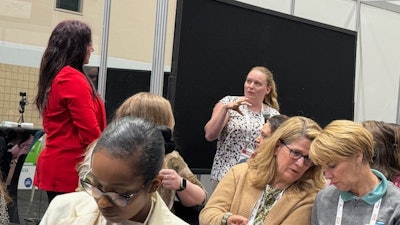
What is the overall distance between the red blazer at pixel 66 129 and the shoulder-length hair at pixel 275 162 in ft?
3.90

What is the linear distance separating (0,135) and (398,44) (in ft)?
19.3

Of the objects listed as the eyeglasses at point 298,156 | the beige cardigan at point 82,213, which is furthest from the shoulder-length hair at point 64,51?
the beige cardigan at point 82,213

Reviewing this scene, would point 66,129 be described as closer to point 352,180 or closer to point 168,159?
point 168,159

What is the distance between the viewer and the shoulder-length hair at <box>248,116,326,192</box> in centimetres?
316

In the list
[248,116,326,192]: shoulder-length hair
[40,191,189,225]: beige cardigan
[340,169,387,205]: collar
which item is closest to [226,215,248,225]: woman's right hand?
[248,116,326,192]: shoulder-length hair

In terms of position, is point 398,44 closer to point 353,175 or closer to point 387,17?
point 387,17

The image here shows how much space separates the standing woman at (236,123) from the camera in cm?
451

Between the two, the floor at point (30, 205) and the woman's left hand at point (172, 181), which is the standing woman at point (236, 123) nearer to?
the woman's left hand at point (172, 181)

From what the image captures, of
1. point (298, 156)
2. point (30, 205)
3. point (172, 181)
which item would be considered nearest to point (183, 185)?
point (172, 181)

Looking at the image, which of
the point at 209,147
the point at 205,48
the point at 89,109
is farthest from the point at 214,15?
the point at 89,109

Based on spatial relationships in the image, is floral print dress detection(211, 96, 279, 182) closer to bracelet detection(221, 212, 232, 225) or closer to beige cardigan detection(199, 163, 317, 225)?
beige cardigan detection(199, 163, 317, 225)

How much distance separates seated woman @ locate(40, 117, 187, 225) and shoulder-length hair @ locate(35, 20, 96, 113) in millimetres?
2270

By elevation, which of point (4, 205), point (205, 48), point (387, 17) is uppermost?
point (387, 17)

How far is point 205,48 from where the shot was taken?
4883 mm
